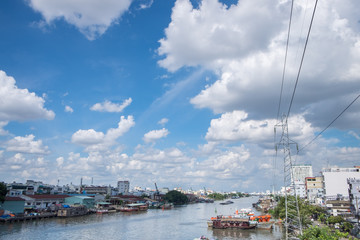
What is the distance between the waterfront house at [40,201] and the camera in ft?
210

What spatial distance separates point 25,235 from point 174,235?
2129 centimetres

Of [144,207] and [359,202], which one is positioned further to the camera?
[144,207]

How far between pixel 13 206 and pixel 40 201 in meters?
13.1

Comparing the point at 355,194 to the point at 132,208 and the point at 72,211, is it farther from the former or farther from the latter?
the point at 132,208

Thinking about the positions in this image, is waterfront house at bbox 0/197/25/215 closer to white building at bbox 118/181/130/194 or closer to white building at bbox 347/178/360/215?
white building at bbox 347/178/360/215

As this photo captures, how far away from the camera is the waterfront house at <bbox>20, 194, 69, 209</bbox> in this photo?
6393cm

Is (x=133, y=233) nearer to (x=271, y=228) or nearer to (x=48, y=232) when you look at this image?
(x=48, y=232)

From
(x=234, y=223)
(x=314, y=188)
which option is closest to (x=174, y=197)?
(x=314, y=188)

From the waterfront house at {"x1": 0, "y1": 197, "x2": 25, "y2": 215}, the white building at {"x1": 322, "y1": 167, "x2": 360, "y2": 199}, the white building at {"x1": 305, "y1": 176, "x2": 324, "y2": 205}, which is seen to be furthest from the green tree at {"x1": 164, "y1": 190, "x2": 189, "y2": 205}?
the waterfront house at {"x1": 0, "y1": 197, "x2": 25, "y2": 215}

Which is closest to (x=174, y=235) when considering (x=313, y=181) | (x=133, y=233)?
(x=133, y=233)

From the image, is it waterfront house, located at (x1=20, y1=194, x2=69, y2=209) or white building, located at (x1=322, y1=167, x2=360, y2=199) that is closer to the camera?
waterfront house, located at (x1=20, y1=194, x2=69, y2=209)

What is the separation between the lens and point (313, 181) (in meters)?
92.4

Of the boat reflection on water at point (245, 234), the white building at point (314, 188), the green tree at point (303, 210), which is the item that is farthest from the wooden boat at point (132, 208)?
the white building at point (314, 188)

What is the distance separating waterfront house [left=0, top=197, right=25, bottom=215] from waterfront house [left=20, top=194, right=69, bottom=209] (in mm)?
6345
